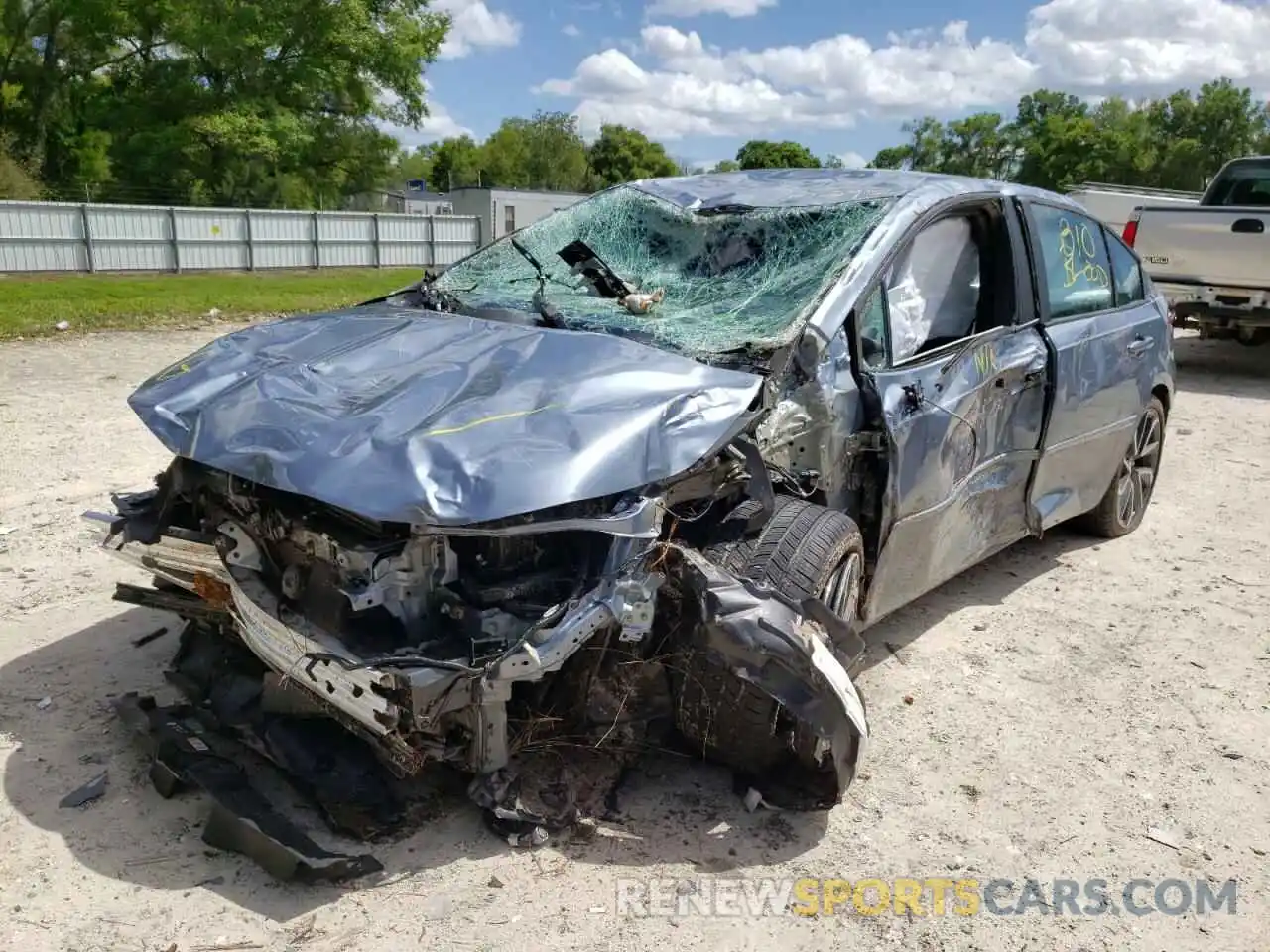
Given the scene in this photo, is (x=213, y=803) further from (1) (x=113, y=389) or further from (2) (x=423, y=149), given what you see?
(2) (x=423, y=149)

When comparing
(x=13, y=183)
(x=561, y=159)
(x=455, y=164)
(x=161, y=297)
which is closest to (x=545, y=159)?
(x=561, y=159)

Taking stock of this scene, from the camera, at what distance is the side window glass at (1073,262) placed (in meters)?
4.47

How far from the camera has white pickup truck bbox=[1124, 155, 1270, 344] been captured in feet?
32.7

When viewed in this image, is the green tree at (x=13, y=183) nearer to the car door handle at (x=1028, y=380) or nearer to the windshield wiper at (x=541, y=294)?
the windshield wiper at (x=541, y=294)

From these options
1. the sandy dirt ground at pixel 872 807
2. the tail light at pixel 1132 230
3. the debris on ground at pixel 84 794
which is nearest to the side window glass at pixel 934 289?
the sandy dirt ground at pixel 872 807

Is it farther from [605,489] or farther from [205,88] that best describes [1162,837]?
[205,88]

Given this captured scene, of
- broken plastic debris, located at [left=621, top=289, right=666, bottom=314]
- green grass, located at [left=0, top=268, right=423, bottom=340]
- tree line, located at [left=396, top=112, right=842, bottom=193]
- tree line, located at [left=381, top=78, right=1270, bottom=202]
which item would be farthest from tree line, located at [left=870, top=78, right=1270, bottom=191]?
broken plastic debris, located at [left=621, top=289, right=666, bottom=314]

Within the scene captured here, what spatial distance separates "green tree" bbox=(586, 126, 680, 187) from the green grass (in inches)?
2195

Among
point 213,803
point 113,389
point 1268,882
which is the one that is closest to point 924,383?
point 1268,882

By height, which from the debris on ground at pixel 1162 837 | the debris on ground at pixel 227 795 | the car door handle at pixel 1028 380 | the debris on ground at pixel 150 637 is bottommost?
the debris on ground at pixel 1162 837

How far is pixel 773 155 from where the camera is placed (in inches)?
3383

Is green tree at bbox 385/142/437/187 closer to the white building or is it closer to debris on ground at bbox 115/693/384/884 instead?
the white building

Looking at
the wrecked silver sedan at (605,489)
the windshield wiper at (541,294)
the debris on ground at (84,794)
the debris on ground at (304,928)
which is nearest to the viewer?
the debris on ground at (304,928)

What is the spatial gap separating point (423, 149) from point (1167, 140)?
49.8 m
